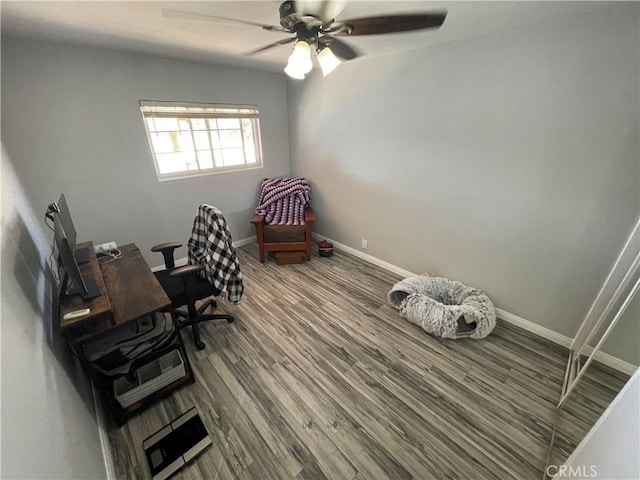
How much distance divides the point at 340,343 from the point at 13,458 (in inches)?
66.0

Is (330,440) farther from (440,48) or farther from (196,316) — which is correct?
(440,48)

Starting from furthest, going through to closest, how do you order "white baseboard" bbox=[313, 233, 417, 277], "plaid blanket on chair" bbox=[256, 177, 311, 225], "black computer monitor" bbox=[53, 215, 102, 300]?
"plaid blanket on chair" bbox=[256, 177, 311, 225] → "white baseboard" bbox=[313, 233, 417, 277] → "black computer monitor" bbox=[53, 215, 102, 300]

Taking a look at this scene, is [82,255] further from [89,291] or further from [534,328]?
[534,328]

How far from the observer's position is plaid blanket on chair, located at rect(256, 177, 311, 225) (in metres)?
3.11

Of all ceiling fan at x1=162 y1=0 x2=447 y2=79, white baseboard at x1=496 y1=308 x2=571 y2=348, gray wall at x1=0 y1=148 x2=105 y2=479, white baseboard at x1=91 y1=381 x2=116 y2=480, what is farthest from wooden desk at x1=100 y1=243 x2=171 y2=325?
white baseboard at x1=496 y1=308 x2=571 y2=348

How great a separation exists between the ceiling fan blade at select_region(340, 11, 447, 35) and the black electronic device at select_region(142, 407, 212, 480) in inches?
88.7

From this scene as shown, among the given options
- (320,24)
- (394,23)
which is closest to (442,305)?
(394,23)

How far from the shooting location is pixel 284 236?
304cm

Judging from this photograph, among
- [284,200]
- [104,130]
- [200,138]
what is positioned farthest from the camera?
[284,200]

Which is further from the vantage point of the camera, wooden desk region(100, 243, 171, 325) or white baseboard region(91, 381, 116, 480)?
wooden desk region(100, 243, 171, 325)

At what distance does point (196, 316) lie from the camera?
197 centimetres

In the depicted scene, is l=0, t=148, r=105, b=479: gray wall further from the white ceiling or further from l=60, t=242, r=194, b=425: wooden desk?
the white ceiling

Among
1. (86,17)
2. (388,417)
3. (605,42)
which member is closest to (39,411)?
(388,417)

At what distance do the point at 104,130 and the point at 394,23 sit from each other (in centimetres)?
252
